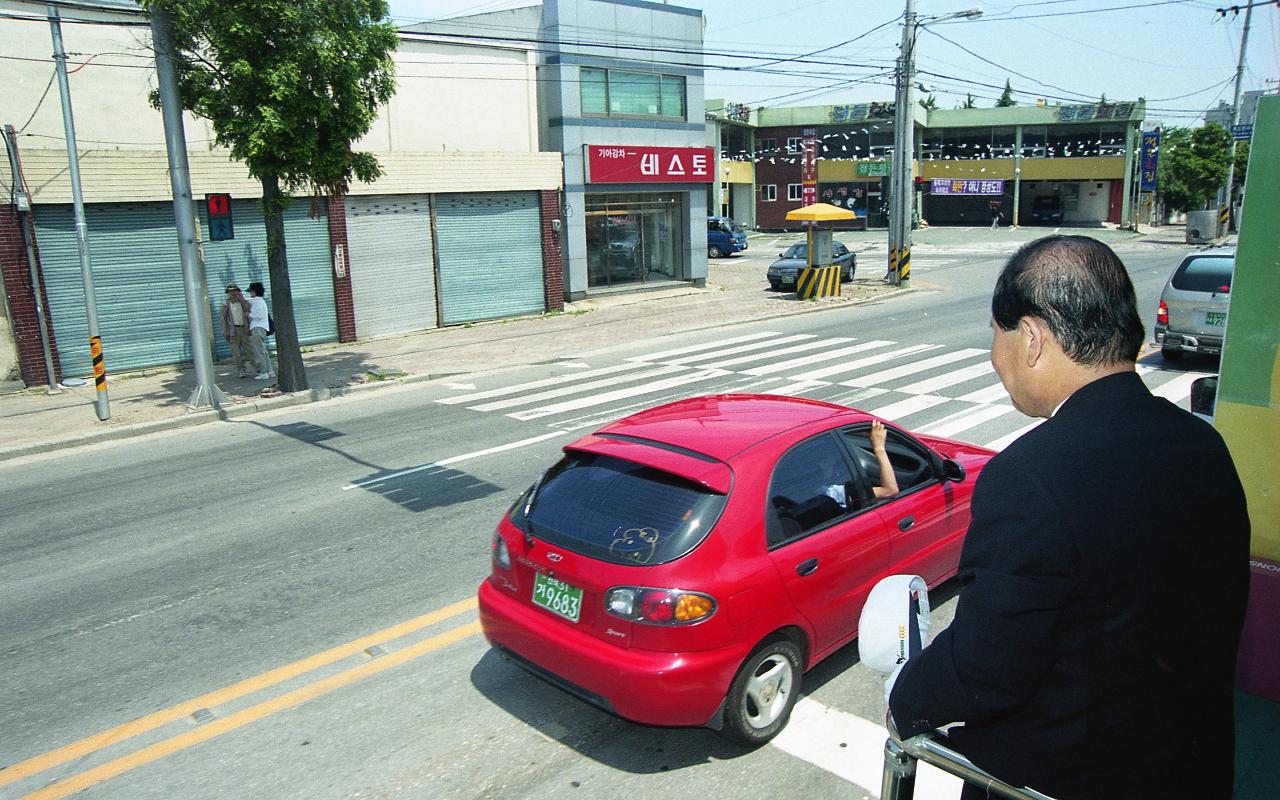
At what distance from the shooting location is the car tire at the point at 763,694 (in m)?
4.35

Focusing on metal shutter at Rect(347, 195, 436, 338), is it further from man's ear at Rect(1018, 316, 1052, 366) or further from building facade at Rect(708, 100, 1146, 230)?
building facade at Rect(708, 100, 1146, 230)

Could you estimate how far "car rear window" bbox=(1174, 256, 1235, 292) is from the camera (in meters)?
13.5

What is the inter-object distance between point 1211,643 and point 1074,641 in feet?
1.01

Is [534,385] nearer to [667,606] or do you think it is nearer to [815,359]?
[815,359]

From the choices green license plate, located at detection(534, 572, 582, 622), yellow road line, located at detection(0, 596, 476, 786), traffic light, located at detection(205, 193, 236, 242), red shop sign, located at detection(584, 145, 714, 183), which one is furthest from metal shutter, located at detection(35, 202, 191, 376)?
green license plate, located at detection(534, 572, 582, 622)

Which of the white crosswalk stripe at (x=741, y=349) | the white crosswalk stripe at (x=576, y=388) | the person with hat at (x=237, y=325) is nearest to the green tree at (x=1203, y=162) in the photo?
the white crosswalk stripe at (x=741, y=349)

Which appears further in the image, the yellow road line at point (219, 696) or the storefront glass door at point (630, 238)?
the storefront glass door at point (630, 238)

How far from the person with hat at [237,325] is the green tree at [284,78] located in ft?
A: 6.64

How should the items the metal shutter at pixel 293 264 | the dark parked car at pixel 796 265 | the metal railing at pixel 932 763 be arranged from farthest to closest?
1. the dark parked car at pixel 796 265
2. the metal shutter at pixel 293 264
3. the metal railing at pixel 932 763

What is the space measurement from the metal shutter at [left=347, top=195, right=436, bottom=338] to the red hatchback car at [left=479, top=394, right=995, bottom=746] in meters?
16.5

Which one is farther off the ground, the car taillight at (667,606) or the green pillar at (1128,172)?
the green pillar at (1128,172)

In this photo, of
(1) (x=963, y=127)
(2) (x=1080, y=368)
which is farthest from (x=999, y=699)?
(1) (x=963, y=127)

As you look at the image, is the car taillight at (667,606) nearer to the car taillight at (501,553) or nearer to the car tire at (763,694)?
the car tire at (763,694)

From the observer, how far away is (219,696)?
524 cm
